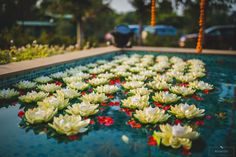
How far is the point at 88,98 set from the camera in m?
4.72

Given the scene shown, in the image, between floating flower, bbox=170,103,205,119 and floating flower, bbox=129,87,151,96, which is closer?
floating flower, bbox=170,103,205,119

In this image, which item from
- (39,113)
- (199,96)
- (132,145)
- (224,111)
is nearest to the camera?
(132,145)

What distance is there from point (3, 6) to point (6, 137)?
57.3 ft

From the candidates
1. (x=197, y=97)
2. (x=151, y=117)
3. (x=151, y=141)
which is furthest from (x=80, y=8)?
(x=151, y=141)

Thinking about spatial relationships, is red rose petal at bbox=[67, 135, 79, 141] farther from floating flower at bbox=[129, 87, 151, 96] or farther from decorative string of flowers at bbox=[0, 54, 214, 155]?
floating flower at bbox=[129, 87, 151, 96]

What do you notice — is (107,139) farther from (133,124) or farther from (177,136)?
(177,136)

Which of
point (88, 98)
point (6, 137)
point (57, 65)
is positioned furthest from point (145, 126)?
point (57, 65)

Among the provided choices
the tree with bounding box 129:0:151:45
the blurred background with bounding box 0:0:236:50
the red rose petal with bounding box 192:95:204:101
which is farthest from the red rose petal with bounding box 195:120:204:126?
the tree with bounding box 129:0:151:45

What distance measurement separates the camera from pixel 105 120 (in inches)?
160

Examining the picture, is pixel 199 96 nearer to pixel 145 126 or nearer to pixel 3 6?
pixel 145 126

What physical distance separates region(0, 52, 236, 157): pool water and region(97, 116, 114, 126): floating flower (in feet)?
0.27

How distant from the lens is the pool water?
10.1 ft

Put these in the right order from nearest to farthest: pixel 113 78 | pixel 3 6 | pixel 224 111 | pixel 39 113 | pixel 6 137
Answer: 1. pixel 6 137
2. pixel 39 113
3. pixel 224 111
4. pixel 113 78
5. pixel 3 6

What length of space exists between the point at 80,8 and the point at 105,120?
13.8 m
